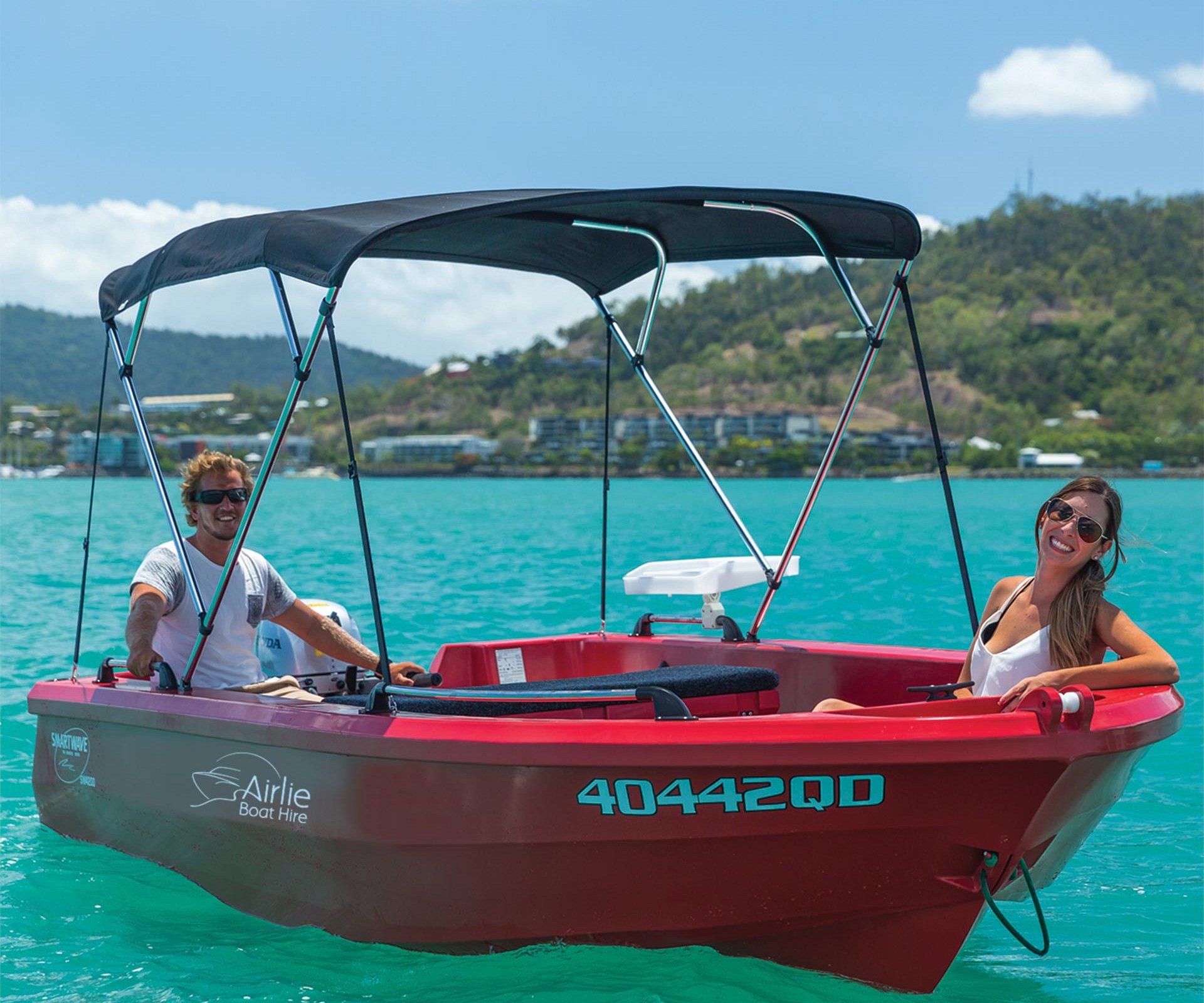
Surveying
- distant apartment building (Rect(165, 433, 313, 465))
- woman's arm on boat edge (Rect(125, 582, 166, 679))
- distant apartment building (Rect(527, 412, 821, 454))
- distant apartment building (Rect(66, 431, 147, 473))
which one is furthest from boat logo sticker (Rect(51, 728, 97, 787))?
distant apartment building (Rect(66, 431, 147, 473))

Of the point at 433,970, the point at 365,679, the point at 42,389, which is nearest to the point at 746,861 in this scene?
the point at 433,970

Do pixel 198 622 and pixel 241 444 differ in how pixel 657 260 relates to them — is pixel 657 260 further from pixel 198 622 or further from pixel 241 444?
pixel 241 444

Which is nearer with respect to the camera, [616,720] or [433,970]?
[616,720]

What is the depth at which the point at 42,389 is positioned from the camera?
181 metres

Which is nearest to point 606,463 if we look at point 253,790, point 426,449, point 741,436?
point 253,790

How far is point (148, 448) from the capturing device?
5250mm

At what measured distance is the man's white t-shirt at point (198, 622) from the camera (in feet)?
17.9

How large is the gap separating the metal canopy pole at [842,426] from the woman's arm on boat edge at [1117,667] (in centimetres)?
147

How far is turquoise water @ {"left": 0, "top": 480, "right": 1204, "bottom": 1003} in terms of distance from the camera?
184 inches

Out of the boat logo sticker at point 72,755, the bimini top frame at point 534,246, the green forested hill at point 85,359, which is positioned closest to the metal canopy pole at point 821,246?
the bimini top frame at point 534,246

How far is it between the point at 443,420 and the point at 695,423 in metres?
32.4

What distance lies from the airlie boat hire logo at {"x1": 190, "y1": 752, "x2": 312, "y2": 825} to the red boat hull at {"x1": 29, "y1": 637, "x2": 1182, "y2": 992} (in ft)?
0.03

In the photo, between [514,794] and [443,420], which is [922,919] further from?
[443,420]

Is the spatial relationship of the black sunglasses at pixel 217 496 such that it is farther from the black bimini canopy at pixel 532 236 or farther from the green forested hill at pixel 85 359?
the green forested hill at pixel 85 359
